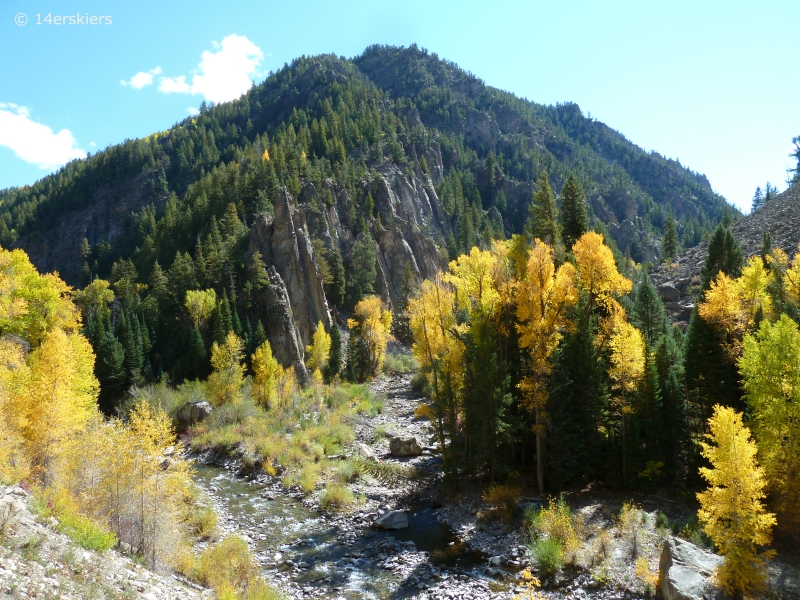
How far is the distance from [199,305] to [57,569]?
6286 cm

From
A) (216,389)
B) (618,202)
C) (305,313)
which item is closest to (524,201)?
(618,202)

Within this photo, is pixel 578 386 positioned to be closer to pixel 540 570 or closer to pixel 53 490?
pixel 540 570

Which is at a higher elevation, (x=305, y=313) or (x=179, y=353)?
(x=305, y=313)

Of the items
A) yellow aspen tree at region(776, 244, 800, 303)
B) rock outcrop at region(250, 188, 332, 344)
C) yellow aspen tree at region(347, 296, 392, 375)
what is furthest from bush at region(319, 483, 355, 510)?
rock outcrop at region(250, 188, 332, 344)

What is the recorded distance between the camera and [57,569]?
1123 centimetres

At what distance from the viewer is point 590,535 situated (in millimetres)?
21516

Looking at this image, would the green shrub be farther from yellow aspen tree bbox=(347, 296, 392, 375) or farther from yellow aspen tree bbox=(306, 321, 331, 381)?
yellow aspen tree bbox=(347, 296, 392, 375)

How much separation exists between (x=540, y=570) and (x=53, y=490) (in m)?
18.9

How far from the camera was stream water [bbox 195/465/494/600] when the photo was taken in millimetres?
18875

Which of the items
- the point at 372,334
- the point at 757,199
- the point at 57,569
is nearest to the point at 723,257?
the point at 372,334

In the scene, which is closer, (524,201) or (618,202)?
(524,201)

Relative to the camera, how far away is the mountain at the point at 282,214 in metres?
75.0

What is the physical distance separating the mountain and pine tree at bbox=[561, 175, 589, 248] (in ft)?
121

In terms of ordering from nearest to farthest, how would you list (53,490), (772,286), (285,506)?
1. (53,490)
2. (285,506)
3. (772,286)
